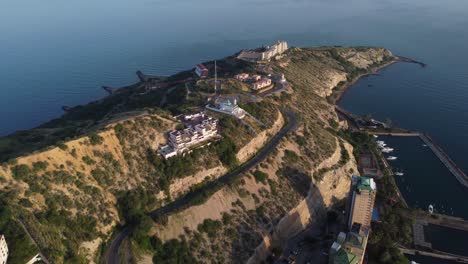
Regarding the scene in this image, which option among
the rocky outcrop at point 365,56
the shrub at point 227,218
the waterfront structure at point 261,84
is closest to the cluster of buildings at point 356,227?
the shrub at point 227,218

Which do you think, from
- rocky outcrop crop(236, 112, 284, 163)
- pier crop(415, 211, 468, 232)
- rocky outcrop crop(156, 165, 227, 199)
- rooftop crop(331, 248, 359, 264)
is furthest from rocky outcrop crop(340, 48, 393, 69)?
rooftop crop(331, 248, 359, 264)

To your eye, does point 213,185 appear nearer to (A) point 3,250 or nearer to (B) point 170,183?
(B) point 170,183

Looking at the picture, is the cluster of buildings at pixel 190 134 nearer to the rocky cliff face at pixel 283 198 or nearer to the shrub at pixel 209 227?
the rocky cliff face at pixel 283 198

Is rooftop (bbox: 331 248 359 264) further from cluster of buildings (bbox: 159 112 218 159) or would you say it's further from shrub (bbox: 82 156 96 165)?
shrub (bbox: 82 156 96 165)

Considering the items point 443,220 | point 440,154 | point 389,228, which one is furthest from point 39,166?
point 440,154

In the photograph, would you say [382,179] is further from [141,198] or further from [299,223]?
[141,198]
